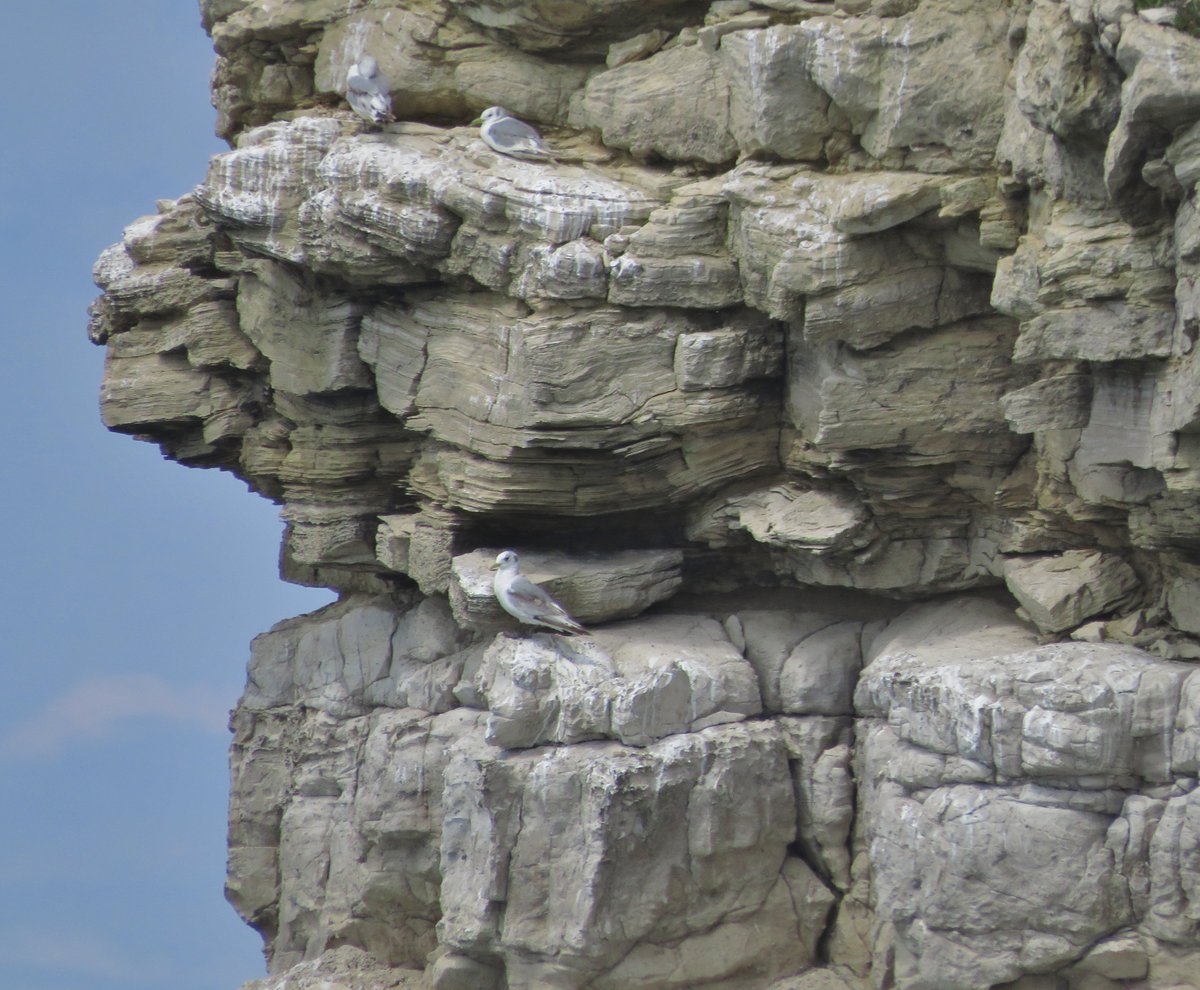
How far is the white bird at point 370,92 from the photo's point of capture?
60.3 feet

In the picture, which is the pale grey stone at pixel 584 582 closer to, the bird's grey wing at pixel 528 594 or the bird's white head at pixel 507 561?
the bird's white head at pixel 507 561

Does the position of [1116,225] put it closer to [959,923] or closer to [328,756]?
[959,923]

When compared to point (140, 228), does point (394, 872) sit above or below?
below

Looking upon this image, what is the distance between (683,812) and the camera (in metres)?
16.5

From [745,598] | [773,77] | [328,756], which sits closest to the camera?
[773,77]

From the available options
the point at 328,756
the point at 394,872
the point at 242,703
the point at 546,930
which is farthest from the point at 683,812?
the point at 242,703

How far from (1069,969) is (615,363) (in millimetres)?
6548

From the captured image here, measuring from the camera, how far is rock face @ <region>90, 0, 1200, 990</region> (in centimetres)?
1455

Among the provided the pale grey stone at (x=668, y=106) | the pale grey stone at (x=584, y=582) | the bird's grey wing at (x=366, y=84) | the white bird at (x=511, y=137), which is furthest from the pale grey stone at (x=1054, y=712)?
the bird's grey wing at (x=366, y=84)

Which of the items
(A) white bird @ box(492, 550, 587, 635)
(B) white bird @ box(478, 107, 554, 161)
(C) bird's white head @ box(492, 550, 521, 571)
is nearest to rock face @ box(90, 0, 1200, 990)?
(B) white bird @ box(478, 107, 554, 161)

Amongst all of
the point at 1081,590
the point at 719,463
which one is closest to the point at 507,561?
the point at 719,463

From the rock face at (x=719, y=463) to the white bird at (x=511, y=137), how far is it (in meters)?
0.30

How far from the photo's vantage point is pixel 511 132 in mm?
17828

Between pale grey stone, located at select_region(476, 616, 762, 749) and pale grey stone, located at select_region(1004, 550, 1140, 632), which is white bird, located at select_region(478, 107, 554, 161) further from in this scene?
pale grey stone, located at select_region(1004, 550, 1140, 632)
